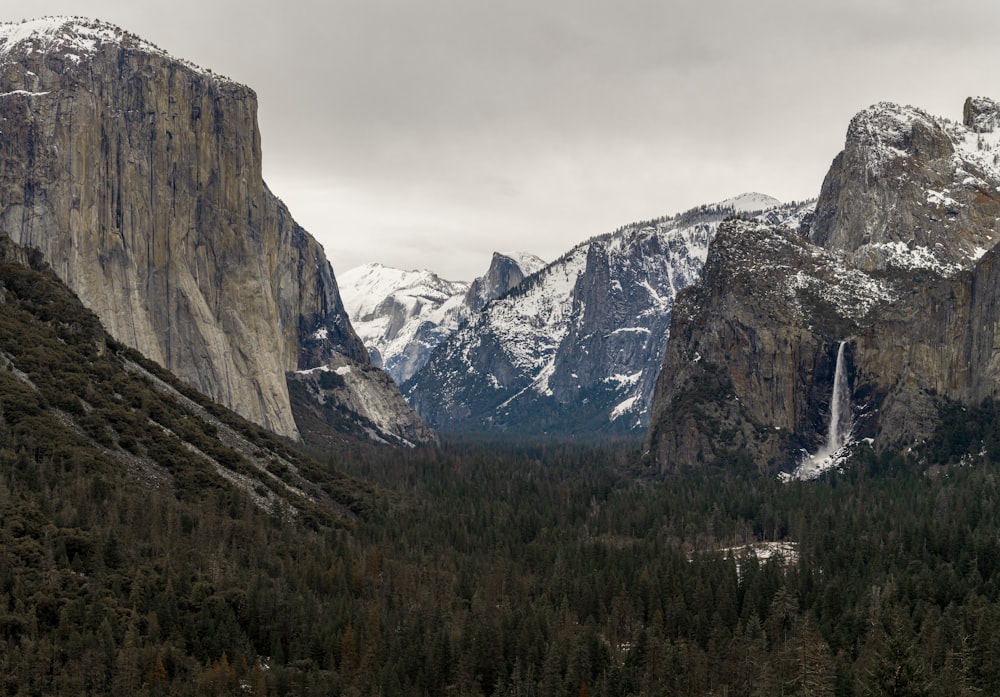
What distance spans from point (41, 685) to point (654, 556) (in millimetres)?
86962

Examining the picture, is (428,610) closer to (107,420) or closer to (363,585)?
(363,585)

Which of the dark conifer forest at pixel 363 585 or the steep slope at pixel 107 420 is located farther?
the steep slope at pixel 107 420

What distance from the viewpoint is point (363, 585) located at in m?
144

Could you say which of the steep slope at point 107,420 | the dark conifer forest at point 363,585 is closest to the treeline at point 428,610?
the dark conifer forest at point 363,585

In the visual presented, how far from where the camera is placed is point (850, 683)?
110312mm

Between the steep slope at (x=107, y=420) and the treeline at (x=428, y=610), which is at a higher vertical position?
the steep slope at (x=107, y=420)

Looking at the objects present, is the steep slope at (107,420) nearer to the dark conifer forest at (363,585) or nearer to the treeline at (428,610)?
the dark conifer forest at (363,585)

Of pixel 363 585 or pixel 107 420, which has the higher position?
pixel 107 420

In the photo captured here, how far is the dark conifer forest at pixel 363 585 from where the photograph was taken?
111 meters

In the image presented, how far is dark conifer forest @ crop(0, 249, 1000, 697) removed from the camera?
4363 inches

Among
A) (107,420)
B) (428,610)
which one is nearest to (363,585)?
(428,610)

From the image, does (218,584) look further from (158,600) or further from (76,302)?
(76,302)

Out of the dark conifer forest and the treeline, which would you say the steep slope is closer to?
the dark conifer forest

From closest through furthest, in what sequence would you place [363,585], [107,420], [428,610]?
[428,610]
[363,585]
[107,420]
